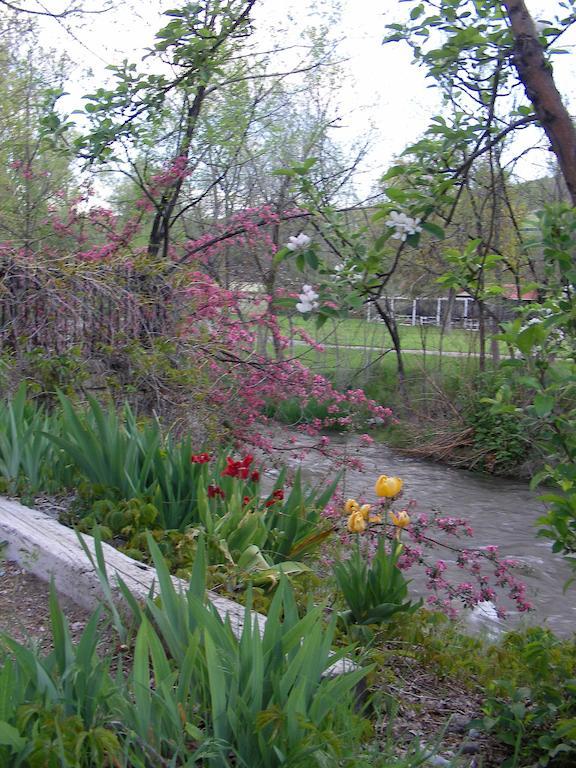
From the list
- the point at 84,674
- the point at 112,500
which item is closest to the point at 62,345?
the point at 112,500

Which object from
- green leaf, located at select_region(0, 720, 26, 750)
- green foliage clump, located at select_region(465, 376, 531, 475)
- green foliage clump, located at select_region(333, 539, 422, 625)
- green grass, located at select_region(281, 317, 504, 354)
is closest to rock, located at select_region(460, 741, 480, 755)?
green foliage clump, located at select_region(333, 539, 422, 625)

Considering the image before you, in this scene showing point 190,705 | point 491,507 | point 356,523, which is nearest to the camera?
point 190,705

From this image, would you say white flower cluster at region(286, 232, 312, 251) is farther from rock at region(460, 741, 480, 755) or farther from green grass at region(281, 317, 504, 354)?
green grass at region(281, 317, 504, 354)

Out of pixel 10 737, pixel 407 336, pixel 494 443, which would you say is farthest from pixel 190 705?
pixel 407 336

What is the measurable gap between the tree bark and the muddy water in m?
4.55

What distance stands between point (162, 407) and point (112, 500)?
259 cm

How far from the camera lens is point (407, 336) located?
17531 millimetres

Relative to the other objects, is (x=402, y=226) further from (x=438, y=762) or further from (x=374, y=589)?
(x=438, y=762)

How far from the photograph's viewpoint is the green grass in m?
15.8

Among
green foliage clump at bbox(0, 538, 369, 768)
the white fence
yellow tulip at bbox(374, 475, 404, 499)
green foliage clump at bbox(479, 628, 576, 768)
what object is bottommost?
green foliage clump at bbox(479, 628, 576, 768)

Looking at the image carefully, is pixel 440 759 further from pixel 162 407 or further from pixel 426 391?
pixel 426 391

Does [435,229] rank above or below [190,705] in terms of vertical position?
above

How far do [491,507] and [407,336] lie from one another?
631 cm

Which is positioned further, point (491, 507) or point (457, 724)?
point (491, 507)
